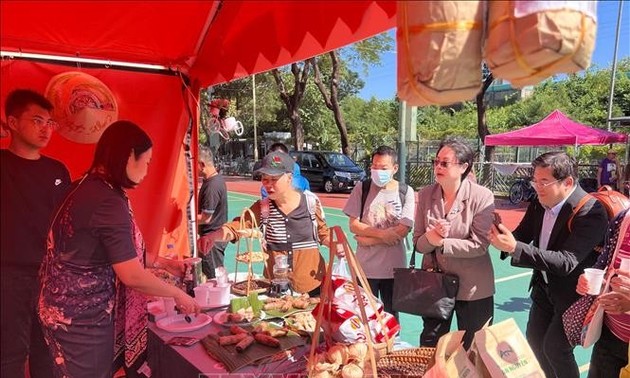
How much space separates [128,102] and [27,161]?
117 centimetres

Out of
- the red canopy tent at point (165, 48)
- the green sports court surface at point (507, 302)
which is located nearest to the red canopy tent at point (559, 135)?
the green sports court surface at point (507, 302)

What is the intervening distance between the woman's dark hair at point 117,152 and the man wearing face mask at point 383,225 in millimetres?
1824

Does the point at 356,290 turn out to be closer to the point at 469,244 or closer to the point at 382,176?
the point at 469,244

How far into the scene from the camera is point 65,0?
2361 millimetres

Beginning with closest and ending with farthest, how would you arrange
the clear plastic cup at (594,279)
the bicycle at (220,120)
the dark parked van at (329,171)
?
the clear plastic cup at (594,279) → the bicycle at (220,120) → the dark parked van at (329,171)

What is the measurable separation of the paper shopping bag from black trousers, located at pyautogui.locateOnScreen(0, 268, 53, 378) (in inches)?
89.5

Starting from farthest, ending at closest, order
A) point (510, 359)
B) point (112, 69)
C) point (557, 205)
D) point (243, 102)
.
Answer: point (243, 102) < point (112, 69) < point (557, 205) < point (510, 359)

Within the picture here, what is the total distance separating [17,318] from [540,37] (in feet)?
9.28

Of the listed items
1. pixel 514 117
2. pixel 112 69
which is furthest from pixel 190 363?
pixel 514 117

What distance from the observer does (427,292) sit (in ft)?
8.58

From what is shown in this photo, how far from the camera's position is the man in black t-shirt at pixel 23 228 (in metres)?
2.44

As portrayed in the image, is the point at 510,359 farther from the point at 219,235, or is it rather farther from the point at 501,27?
the point at 219,235

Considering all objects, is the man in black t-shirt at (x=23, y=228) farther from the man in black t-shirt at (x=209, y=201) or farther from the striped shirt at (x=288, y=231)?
the man in black t-shirt at (x=209, y=201)

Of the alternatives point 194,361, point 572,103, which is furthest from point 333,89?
point 572,103
